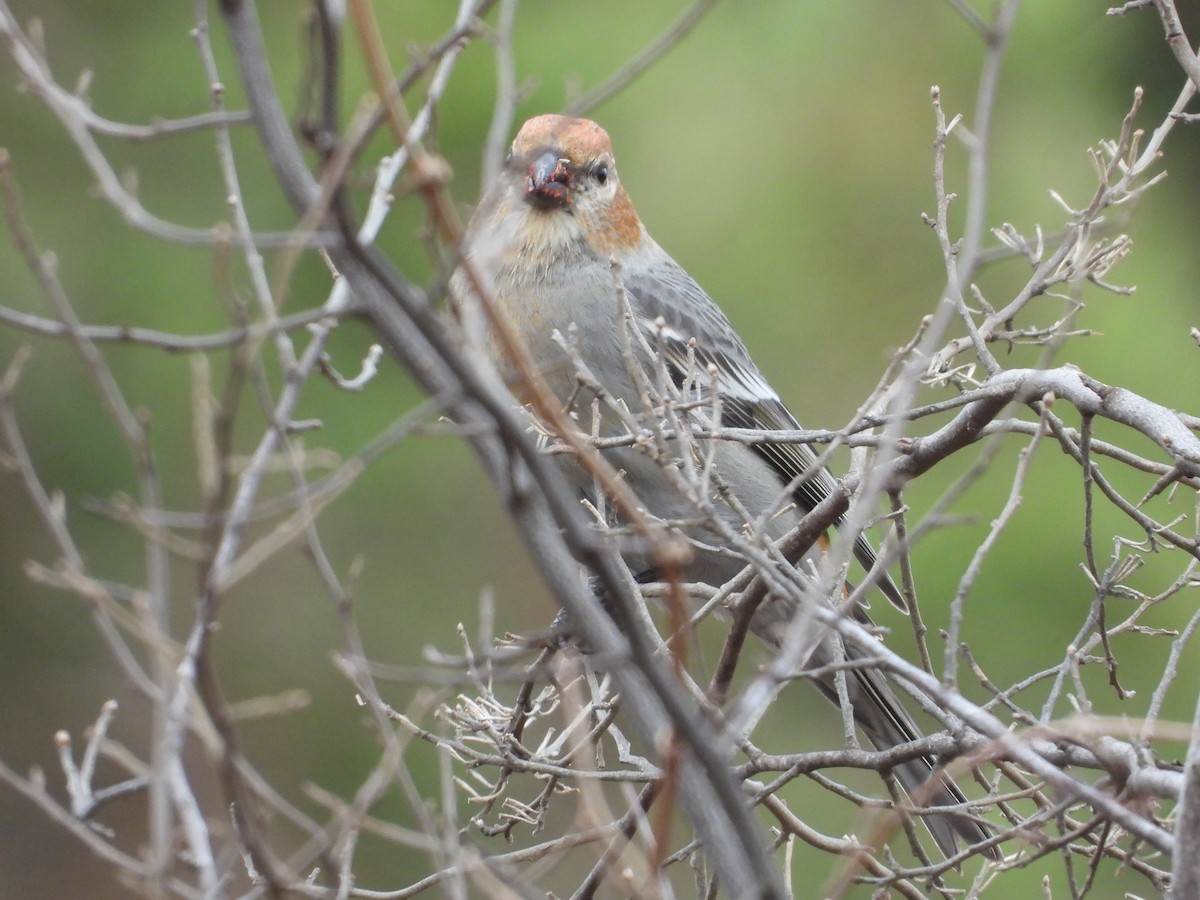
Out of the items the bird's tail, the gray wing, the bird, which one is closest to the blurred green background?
the gray wing

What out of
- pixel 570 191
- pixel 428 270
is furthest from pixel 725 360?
pixel 428 270

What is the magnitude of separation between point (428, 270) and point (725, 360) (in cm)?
245

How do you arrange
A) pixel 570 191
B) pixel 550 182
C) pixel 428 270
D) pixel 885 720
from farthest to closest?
1. pixel 428 270
2. pixel 570 191
3. pixel 550 182
4. pixel 885 720

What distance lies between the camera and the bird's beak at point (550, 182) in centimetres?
424

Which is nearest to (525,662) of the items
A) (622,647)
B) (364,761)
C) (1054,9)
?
(622,647)

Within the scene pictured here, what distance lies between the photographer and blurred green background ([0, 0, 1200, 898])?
269 inches

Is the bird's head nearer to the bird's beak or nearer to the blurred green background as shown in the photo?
the bird's beak

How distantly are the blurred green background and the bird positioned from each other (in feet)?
7.14

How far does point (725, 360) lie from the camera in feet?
16.4

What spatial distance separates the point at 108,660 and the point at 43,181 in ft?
8.65

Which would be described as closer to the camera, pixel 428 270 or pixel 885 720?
pixel 885 720

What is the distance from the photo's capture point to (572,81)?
2516 mm

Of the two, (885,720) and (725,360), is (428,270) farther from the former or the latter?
(885,720)

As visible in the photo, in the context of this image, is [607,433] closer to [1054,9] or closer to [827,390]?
[827,390]
